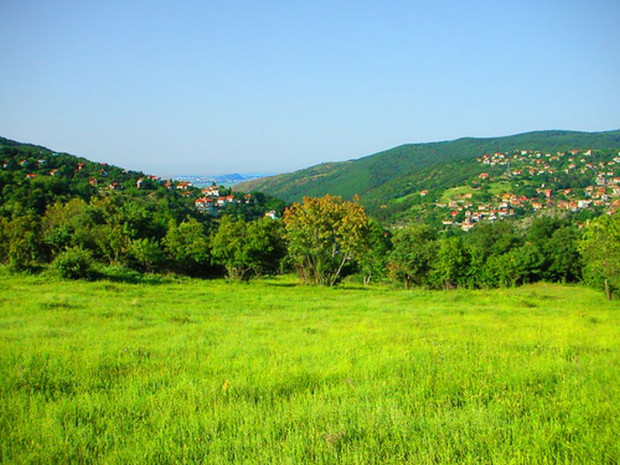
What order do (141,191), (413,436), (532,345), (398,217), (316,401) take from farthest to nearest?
(398,217), (141,191), (532,345), (316,401), (413,436)

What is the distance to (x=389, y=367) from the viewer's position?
6625 mm

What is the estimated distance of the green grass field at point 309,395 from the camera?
4.00 metres

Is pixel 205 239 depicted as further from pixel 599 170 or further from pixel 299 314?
pixel 599 170

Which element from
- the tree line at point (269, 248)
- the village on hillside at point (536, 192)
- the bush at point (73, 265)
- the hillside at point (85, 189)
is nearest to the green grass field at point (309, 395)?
the bush at point (73, 265)

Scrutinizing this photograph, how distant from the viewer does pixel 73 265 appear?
78.7 ft

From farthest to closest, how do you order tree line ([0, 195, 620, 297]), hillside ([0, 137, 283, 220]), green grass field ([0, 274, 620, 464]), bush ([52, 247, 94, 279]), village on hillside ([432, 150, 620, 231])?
village on hillside ([432, 150, 620, 231]) → hillside ([0, 137, 283, 220]) → tree line ([0, 195, 620, 297]) → bush ([52, 247, 94, 279]) → green grass field ([0, 274, 620, 464])

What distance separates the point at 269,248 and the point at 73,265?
51.2 feet

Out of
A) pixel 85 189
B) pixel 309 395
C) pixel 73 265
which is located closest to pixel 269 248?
pixel 73 265

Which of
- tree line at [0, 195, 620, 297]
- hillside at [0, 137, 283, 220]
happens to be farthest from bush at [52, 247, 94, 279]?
hillside at [0, 137, 283, 220]

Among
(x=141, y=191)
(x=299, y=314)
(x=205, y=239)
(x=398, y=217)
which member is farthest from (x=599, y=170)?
(x=299, y=314)

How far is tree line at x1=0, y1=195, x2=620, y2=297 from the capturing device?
3081 cm

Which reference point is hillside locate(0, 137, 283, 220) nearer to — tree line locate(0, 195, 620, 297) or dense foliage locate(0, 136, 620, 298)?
dense foliage locate(0, 136, 620, 298)

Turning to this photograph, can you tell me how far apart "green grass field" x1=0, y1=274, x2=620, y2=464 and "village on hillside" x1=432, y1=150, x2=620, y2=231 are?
426 feet

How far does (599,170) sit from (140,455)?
22019 centimetres
